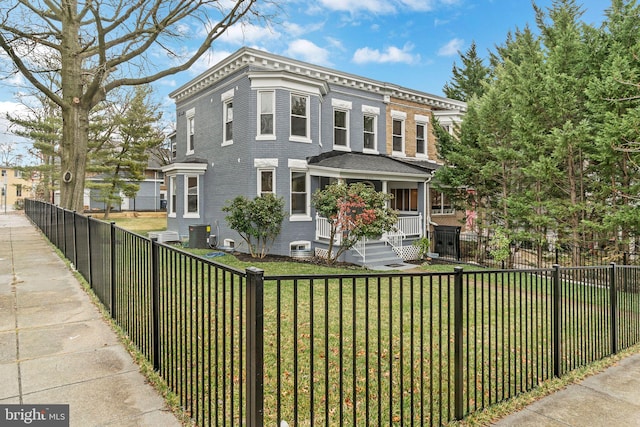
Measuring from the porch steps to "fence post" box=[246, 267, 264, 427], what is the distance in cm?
1038

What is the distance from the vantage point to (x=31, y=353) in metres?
4.16

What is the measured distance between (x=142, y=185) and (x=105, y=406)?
133ft

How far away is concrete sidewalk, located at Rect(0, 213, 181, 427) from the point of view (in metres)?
3.13

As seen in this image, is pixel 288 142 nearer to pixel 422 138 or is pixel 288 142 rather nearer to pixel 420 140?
pixel 420 140

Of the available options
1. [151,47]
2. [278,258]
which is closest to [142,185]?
[151,47]

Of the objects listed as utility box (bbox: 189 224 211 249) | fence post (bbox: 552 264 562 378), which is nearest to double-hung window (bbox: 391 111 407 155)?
utility box (bbox: 189 224 211 249)

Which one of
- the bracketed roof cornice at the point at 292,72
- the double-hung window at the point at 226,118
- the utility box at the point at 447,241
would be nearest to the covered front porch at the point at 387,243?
the utility box at the point at 447,241

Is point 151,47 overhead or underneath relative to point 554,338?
overhead

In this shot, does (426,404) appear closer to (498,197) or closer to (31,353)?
(31,353)

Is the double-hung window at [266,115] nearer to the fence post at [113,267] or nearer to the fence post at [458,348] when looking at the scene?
the fence post at [113,267]

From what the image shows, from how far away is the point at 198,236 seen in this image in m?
15.5

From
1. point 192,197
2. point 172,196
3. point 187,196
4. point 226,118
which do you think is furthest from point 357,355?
point 172,196

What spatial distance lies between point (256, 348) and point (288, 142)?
12799 millimetres

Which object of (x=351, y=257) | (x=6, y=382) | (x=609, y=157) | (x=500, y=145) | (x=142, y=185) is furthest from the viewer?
(x=142, y=185)
